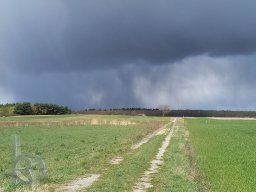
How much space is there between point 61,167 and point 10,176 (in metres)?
4.56

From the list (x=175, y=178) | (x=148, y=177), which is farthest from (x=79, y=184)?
(x=175, y=178)

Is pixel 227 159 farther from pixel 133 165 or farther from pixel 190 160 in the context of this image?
pixel 133 165

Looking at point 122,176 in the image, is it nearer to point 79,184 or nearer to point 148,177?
point 148,177

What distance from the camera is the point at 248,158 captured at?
118 ft

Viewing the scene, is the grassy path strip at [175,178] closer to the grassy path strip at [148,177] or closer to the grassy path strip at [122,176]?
the grassy path strip at [148,177]

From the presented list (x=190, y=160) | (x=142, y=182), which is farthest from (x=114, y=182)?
(x=190, y=160)

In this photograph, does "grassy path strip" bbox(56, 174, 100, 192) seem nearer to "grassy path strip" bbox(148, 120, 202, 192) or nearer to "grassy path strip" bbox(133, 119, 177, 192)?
"grassy path strip" bbox(133, 119, 177, 192)

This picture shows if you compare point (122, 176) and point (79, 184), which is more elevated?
point (122, 176)


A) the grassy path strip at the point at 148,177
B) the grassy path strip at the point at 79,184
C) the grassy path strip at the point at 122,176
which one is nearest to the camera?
the grassy path strip at the point at 79,184

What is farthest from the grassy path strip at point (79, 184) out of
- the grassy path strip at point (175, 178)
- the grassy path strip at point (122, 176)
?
the grassy path strip at point (175, 178)

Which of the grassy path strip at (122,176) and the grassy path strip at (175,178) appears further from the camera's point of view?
the grassy path strip at (175,178)

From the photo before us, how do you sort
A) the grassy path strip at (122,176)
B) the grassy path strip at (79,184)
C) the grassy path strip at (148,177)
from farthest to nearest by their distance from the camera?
the grassy path strip at (148,177) → the grassy path strip at (122,176) → the grassy path strip at (79,184)

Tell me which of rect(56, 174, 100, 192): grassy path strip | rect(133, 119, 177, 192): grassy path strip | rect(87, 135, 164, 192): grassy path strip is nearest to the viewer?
rect(56, 174, 100, 192): grassy path strip

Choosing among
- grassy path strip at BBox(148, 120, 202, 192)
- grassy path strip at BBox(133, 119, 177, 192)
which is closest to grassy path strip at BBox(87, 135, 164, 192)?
grassy path strip at BBox(133, 119, 177, 192)
